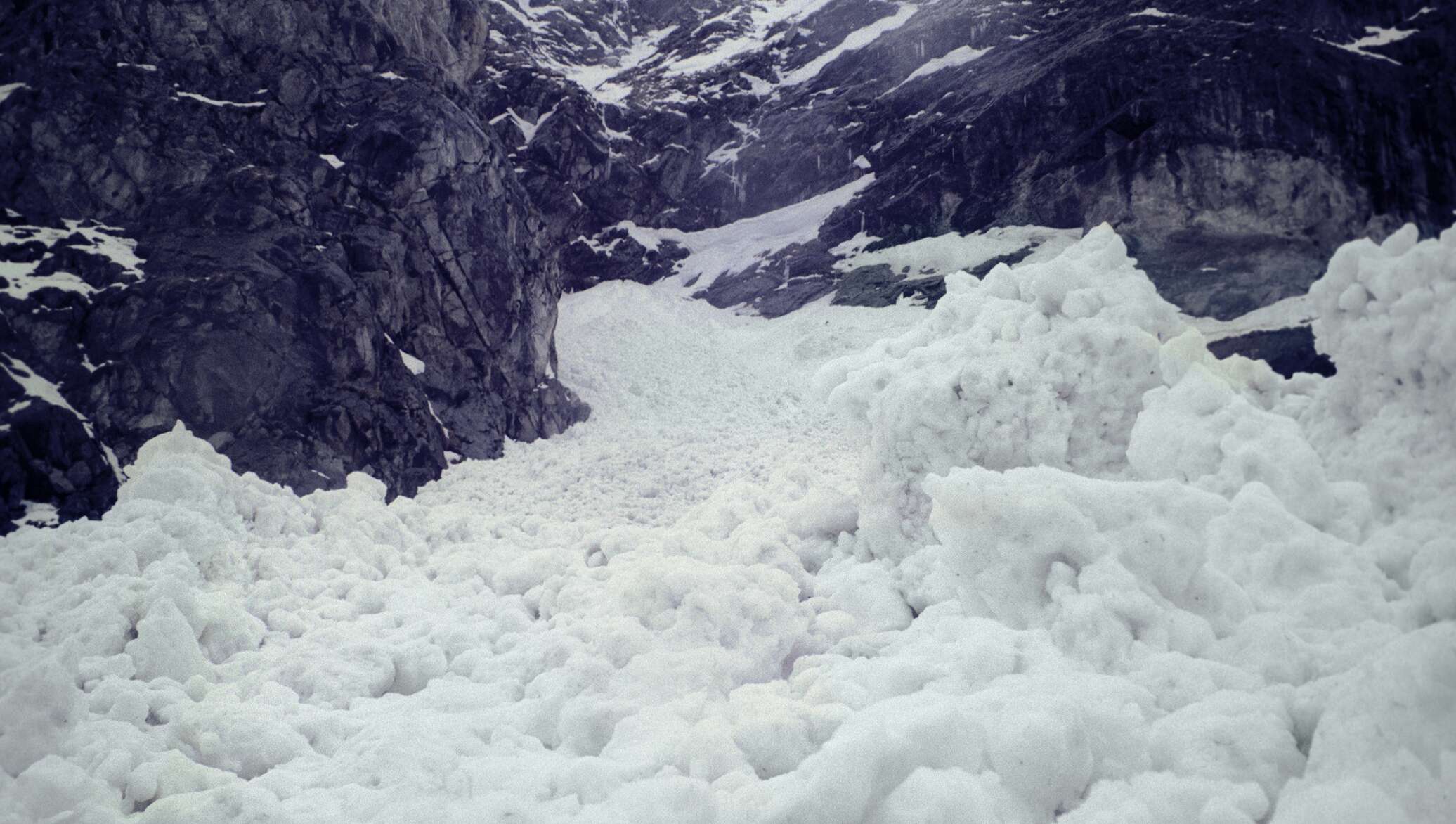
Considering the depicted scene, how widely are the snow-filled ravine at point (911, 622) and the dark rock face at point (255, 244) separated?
6.03 metres

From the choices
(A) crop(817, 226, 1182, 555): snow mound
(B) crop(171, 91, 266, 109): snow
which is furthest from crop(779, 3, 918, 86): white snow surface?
(A) crop(817, 226, 1182, 555): snow mound

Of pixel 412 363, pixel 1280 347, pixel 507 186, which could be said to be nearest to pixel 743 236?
pixel 507 186

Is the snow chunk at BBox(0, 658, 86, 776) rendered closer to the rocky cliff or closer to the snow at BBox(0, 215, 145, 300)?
the rocky cliff

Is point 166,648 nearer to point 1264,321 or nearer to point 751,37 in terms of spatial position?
point 1264,321

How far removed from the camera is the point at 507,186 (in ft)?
58.7

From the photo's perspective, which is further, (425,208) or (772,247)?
(772,247)

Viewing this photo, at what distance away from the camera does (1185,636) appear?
8.42 ft

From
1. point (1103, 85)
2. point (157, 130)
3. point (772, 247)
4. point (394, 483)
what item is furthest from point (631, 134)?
point (394, 483)

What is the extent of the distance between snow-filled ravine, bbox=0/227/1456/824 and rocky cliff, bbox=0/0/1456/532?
21.5 ft

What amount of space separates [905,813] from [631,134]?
35.6 meters

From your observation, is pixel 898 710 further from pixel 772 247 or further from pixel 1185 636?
pixel 772 247

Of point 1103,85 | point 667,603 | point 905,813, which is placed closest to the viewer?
point 905,813

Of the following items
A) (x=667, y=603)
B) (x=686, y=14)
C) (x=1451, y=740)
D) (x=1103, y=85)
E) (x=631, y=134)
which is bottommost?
(x=667, y=603)

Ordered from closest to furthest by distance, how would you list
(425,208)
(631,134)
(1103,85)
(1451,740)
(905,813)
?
1. (1451,740)
2. (905,813)
3. (425,208)
4. (1103,85)
5. (631,134)
